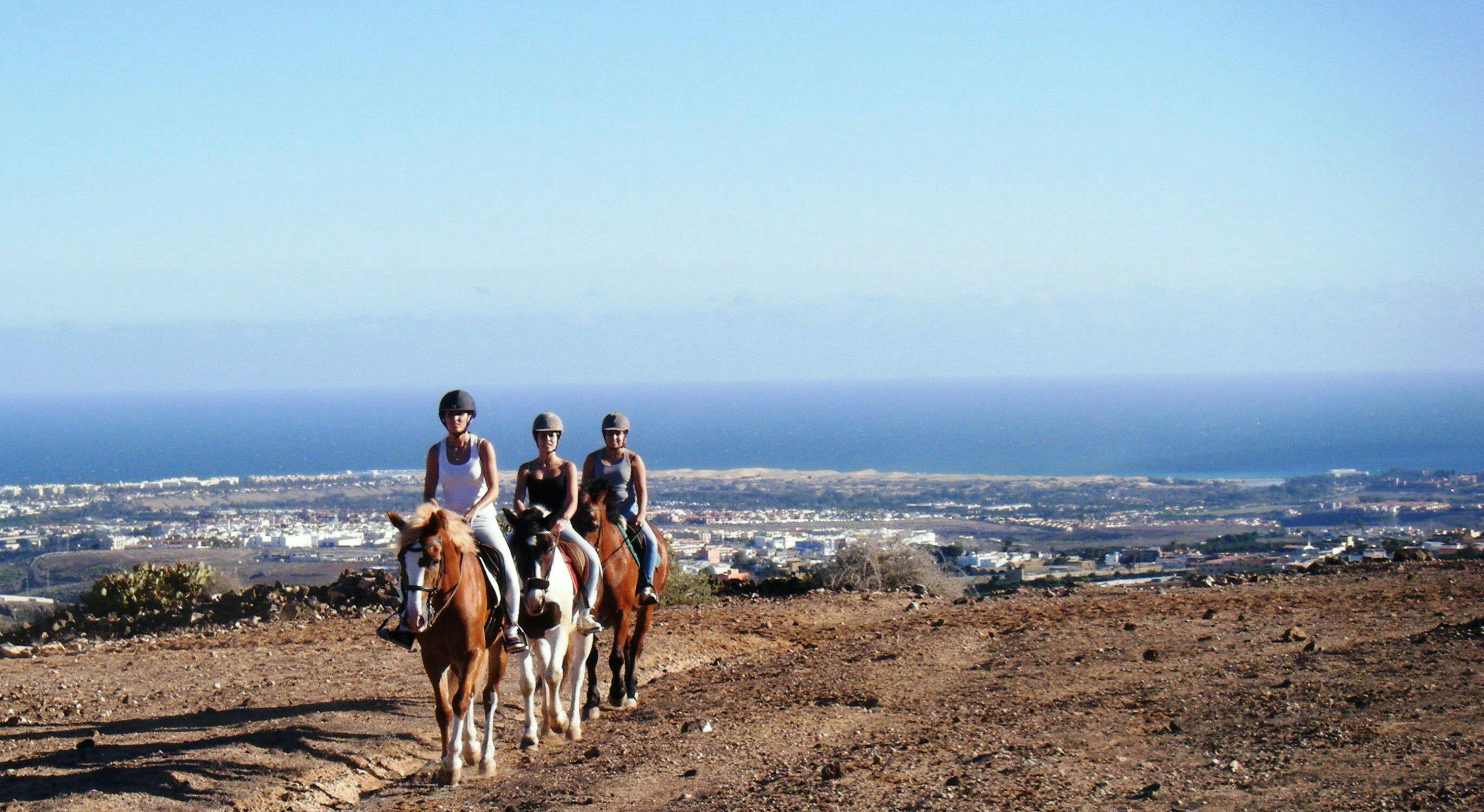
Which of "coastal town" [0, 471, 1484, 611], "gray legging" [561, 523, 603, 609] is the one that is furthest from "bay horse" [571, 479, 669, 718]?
"coastal town" [0, 471, 1484, 611]

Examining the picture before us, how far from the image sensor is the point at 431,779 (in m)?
8.59

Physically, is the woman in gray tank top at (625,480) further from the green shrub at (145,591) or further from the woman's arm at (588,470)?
the green shrub at (145,591)

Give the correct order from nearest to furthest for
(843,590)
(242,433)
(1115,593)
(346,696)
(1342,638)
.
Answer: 1. (346,696)
2. (1342,638)
3. (1115,593)
4. (843,590)
5. (242,433)

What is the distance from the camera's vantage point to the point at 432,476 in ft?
30.3

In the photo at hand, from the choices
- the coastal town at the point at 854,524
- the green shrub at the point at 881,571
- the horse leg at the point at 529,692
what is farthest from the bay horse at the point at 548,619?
the green shrub at the point at 881,571

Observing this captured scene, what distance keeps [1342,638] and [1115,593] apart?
5612 mm

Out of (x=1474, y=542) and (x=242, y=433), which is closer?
Result: (x=1474, y=542)

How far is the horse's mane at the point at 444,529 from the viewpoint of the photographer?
8.04 meters

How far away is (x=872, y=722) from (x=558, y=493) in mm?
3020

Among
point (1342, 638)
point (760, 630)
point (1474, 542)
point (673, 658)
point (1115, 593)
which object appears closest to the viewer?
point (1342, 638)

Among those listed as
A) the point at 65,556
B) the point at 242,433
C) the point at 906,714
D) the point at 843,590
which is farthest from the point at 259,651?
the point at 242,433

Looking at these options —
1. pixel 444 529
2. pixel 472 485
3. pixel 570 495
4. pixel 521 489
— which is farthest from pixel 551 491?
pixel 444 529

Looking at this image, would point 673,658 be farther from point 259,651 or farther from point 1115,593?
point 1115,593

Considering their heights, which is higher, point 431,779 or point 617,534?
point 617,534
